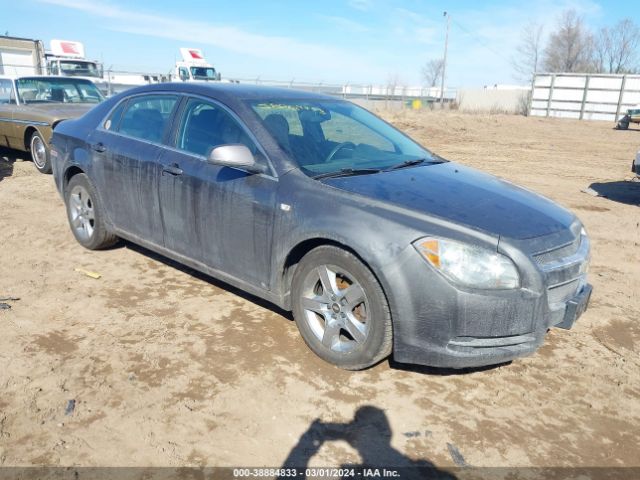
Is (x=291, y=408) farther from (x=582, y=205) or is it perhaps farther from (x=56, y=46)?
(x=56, y=46)

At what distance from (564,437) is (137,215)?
11.8 feet

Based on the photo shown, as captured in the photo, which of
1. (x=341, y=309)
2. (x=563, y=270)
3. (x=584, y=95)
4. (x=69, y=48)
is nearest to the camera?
(x=563, y=270)

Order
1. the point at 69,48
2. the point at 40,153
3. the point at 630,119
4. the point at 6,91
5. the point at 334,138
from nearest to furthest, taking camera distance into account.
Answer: the point at 334,138 → the point at 40,153 → the point at 6,91 → the point at 69,48 → the point at 630,119

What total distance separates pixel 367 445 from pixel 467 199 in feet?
5.31

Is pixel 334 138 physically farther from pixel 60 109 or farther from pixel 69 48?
pixel 69 48

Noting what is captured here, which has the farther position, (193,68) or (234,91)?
(193,68)

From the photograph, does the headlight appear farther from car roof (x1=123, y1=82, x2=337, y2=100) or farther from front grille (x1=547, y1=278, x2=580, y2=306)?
car roof (x1=123, y1=82, x2=337, y2=100)

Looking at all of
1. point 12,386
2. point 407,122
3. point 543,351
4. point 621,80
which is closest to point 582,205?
point 543,351

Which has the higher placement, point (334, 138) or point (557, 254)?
point (334, 138)

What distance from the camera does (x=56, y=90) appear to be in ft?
33.2

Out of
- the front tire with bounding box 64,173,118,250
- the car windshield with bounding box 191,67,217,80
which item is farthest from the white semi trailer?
the front tire with bounding box 64,173,118,250

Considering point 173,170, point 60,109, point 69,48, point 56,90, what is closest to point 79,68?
point 69,48

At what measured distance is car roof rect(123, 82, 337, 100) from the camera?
4.05 meters

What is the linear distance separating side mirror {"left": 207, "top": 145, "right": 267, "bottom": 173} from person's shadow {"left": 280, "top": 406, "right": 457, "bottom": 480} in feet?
5.54
